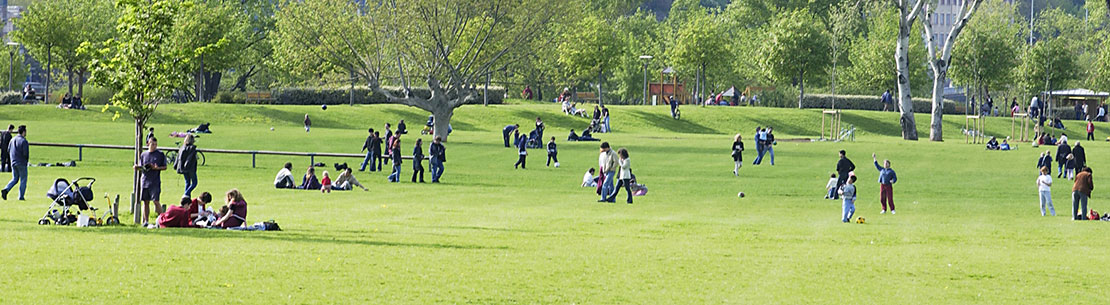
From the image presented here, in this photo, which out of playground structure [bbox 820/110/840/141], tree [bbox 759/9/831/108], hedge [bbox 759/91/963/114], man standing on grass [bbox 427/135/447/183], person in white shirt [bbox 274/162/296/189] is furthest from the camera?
hedge [bbox 759/91/963/114]

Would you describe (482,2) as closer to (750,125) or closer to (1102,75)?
(750,125)

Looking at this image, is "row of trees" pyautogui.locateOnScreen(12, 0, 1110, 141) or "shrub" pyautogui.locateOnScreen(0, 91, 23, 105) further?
"shrub" pyautogui.locateOnScreen(0, 91, 23, 105)

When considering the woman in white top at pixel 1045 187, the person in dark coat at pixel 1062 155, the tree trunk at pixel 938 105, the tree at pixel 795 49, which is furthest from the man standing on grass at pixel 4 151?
the tree at pixel 795 49

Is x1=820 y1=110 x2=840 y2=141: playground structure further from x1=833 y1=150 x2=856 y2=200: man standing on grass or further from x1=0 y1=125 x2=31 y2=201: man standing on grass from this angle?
x1=0 y1=125 x2=31 y2=201: man standing on grass

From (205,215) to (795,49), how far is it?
65.7m

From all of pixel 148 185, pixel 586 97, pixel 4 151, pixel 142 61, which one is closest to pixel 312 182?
pixel 4 151

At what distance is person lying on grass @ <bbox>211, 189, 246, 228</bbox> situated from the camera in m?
19.3

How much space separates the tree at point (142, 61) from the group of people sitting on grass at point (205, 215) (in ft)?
3.38

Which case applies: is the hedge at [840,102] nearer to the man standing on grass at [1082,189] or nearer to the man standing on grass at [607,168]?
the man standing on grass at [607,168]

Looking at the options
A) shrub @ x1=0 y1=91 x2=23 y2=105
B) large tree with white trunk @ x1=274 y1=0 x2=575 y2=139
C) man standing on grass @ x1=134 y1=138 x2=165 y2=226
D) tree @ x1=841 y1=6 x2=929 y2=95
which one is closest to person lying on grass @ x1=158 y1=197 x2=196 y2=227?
man standing on grass @ x1=134 y1=138 x2=165 y2=226

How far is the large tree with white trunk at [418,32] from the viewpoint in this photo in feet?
177

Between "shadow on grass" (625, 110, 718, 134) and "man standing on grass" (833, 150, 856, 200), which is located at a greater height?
"shadow on grass" (625, 110, 718, 134)

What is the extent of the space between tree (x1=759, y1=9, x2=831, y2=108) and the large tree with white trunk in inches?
1157

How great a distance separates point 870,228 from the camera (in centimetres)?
2295
